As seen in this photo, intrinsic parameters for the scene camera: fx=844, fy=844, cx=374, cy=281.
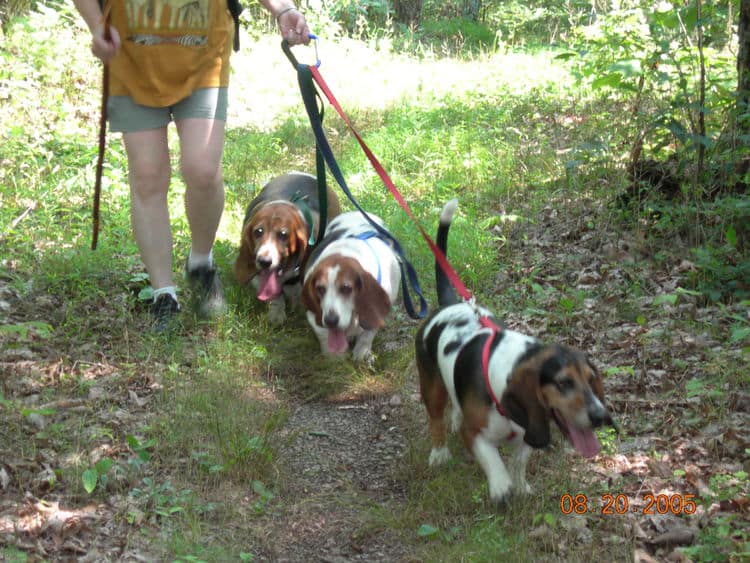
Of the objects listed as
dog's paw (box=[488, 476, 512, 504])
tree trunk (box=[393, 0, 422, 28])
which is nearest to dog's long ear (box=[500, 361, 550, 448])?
dog's paw (box=[488, 476, 512, 504])

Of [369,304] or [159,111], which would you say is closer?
[159,111]

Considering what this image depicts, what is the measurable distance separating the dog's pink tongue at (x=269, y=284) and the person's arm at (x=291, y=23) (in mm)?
1550

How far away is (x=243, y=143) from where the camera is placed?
8.65 m

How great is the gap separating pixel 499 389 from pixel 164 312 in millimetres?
2409

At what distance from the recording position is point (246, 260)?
5.51 metres

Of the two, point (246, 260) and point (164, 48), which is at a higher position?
point (164, 48)

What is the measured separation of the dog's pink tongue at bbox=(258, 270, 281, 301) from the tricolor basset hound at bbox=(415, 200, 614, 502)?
153 centimetres

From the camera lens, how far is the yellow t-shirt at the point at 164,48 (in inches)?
168

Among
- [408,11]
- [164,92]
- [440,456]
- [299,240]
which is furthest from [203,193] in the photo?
[408,11]

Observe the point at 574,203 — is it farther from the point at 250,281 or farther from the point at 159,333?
the point at 159,333

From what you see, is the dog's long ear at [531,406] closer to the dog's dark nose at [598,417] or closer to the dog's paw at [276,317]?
the dog's dark nose at [598,417]

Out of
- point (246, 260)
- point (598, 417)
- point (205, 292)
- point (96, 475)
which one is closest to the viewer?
point (598, 417)

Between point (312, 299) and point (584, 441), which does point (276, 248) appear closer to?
point (312, 299)

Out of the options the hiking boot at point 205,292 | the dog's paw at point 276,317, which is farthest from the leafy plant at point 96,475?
the dog's paw at point 276,317
